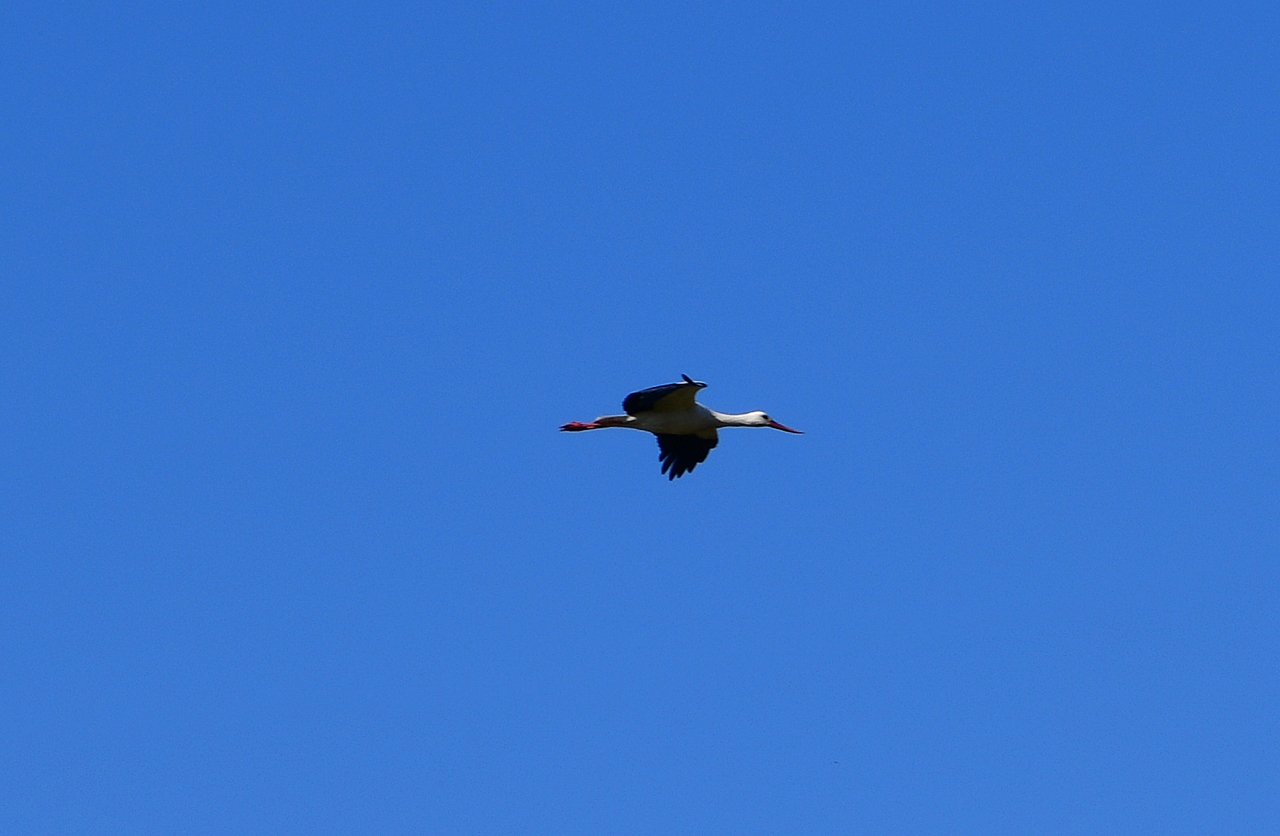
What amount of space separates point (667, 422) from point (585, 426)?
3.67 ft

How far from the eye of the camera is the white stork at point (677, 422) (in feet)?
103

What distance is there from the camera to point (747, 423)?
Answer: 33250 mm

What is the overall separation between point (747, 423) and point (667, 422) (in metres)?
1.53

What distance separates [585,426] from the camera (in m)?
32.6

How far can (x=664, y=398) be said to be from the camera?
31391 mm

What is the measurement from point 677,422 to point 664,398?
0.83m

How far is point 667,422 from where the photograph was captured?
3209 cm

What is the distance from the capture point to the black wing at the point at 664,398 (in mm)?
30800

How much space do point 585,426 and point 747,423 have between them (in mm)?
2075

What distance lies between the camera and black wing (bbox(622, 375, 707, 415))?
3080 cm

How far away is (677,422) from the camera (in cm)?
3216

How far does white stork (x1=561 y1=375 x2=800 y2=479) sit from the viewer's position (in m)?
31.3
